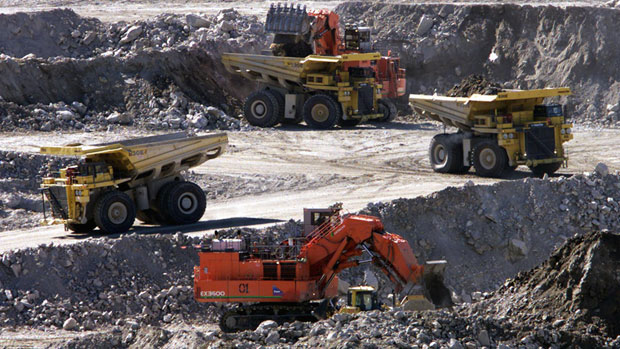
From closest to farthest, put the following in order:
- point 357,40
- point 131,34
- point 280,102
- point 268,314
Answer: point 268,314 < point 280,102 < point 357,40 < point 131,34

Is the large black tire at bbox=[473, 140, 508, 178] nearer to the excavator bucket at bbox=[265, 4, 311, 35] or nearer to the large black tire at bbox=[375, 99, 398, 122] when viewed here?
the large black tire at bbox=[375, 99, 398, 122]

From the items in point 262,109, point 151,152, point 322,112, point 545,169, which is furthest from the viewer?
point 262,109

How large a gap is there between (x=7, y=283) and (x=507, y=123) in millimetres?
14120

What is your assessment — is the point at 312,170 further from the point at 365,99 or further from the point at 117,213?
the point at 117,213

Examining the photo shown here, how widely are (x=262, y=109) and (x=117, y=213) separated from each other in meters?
15.4

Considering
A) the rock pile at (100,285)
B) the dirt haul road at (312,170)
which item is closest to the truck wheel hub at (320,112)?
the dirt haul road at (312,170)

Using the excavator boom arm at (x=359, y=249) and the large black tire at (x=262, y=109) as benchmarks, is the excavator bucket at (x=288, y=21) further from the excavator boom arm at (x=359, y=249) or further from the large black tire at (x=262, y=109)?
the excavator boom arm at (x=359, y=249)

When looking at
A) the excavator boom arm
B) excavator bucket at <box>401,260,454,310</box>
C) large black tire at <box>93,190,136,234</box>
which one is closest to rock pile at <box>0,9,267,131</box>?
large black tire at <box>93,190,136,234</box>

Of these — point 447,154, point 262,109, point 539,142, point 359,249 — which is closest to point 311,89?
point 262,109

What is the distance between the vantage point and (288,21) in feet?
128

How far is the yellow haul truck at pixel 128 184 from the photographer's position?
23172mm

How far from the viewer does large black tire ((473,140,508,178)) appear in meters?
29.0

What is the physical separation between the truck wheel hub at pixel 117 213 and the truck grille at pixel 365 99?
1556cm

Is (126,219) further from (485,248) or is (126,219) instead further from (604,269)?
(604,269)
